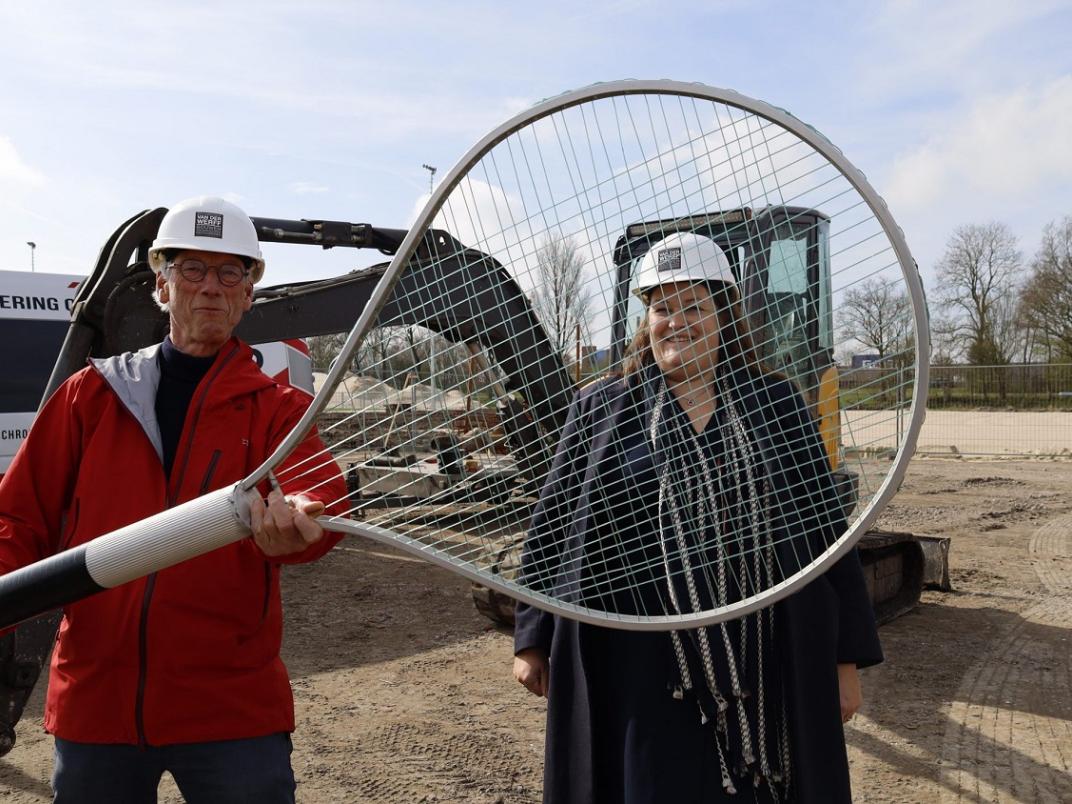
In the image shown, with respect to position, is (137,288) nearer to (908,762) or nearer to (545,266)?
(545,266)

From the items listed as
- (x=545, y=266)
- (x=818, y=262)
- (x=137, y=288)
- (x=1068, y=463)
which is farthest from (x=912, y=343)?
(x=1068, y=463)

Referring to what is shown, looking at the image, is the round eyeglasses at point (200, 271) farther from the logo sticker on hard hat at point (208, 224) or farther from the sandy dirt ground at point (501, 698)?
the sandy dirt ground at point (501, 698)

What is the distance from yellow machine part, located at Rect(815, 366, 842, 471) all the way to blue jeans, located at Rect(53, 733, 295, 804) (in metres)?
1.40

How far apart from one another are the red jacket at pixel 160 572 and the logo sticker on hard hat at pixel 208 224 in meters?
0.28

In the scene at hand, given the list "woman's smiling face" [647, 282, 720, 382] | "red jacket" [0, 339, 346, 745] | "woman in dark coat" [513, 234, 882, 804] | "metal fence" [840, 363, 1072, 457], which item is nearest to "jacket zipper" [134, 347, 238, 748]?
"red jacket" [0, 339, 346, 745]

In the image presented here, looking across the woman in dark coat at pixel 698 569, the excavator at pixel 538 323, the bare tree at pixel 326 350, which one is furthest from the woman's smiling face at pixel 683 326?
the bare tree at pixel 326 350

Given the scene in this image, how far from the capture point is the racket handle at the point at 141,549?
1.79 metres

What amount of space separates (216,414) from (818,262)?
136 centimetres

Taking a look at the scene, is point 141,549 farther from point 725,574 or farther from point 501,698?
point 501,698

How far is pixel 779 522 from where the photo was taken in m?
2.03

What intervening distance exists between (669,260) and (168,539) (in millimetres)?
1140

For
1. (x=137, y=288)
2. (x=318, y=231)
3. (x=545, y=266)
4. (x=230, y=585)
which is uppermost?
(x=318, y=231)

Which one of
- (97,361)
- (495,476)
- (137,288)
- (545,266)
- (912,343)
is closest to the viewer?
(912,343)

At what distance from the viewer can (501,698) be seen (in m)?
5.28
